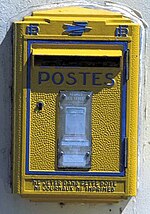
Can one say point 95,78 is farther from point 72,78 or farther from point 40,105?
point 40,105

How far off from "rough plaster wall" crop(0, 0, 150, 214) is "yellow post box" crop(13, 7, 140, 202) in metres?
0.14

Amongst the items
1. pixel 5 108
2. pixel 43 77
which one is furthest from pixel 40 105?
pixel 5 108

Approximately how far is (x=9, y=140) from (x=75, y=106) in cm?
35

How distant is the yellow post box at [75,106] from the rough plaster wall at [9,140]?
0.14 metres

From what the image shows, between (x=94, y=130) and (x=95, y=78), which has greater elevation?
(x=95, y=78)

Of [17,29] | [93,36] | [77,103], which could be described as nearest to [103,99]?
[77,103]

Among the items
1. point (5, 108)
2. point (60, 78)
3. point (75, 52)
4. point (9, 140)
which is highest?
point (75, 52)

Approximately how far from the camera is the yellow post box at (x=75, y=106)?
7.84 feet

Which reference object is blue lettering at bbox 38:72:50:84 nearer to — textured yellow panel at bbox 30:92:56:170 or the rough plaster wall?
textured yellow panel at bbox 30:92:56:170

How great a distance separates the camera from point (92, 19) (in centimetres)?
242

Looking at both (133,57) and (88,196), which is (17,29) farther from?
(88,196)

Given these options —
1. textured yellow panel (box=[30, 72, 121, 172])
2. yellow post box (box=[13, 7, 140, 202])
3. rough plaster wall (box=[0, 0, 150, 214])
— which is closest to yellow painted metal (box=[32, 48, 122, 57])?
yellow post box (box=[13, 7, 140, 202])

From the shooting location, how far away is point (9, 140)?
8.45ft

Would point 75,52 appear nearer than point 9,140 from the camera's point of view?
Yes
